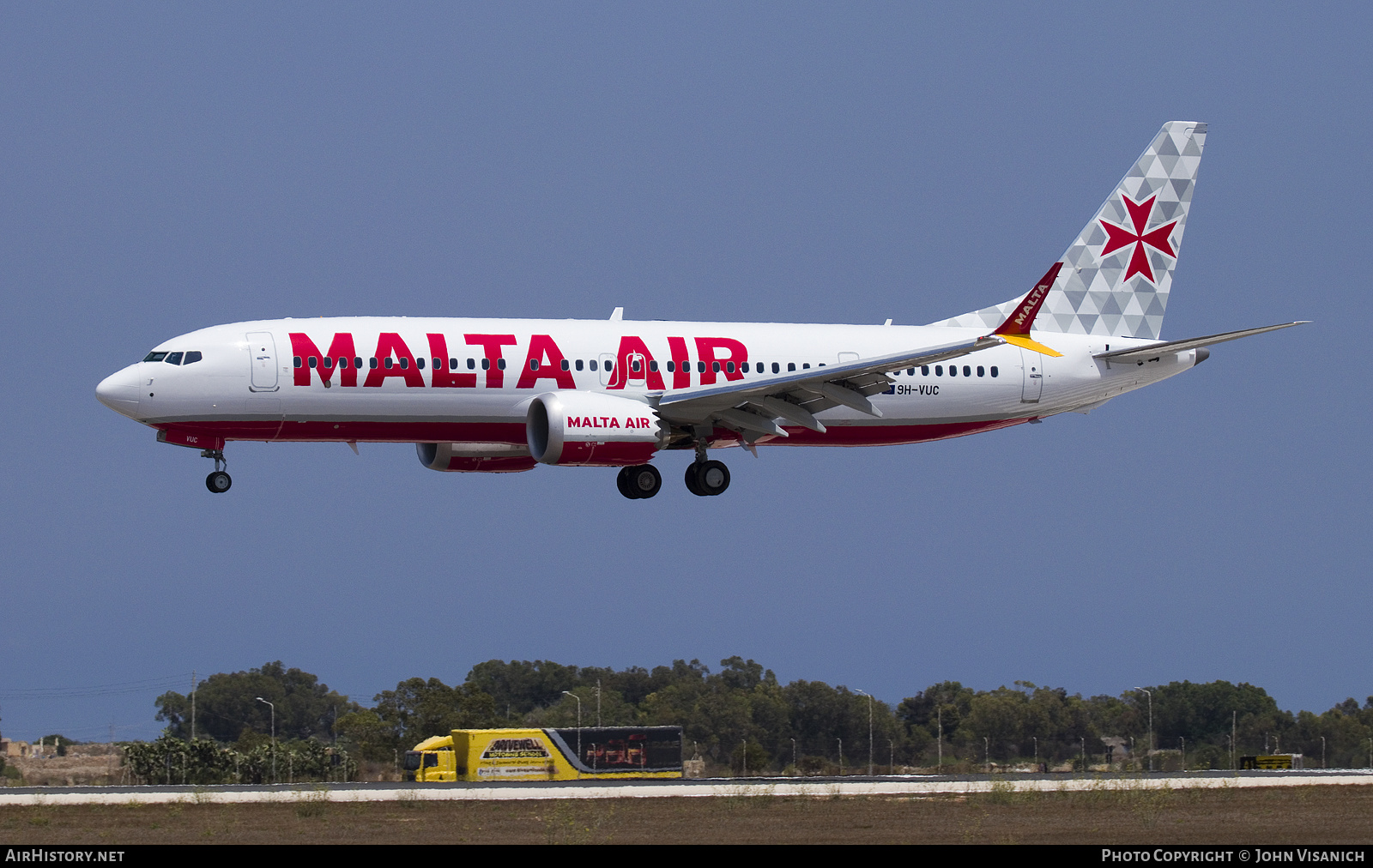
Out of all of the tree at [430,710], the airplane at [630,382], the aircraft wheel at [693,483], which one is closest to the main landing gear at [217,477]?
the airplane at [630,382]

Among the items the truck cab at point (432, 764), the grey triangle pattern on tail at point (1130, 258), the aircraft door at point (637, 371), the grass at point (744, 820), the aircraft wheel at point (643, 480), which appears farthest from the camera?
the grey triangle pattern on tail at point (1130, 258)

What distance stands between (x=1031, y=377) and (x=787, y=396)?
9205 mm

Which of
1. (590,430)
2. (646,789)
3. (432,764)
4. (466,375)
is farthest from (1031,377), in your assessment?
(432,764)

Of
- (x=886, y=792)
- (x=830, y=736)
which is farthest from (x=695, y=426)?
(x=830, y=736)

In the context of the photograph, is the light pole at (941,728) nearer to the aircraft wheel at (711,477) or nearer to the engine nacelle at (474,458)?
the aircraft wheel at (711,477)

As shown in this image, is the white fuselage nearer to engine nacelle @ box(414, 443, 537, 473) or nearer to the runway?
engine nacelle @ box(414, 443, 537, 473)

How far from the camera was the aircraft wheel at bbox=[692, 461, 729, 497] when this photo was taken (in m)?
50.6

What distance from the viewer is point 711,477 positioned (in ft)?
166

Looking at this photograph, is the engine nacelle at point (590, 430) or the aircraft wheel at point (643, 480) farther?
the aircraft wheel at point (643, 480)

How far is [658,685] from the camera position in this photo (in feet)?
334

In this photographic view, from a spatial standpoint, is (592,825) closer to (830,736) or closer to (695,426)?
(695,426)

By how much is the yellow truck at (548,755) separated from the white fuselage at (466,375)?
10.7 m

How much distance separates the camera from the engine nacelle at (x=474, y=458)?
167 feet
